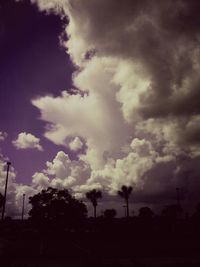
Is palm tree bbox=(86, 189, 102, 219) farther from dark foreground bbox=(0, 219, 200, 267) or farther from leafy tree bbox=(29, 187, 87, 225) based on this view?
leafy tree bbox=(29, 187, 87, 225)

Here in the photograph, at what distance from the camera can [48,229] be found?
34031mm

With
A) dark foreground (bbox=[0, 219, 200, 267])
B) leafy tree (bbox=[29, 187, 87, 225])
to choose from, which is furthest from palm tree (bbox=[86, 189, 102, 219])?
leafy tree (bbox=[29, 187, 87, 225])

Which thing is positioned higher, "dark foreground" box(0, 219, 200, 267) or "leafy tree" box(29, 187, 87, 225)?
"leafy tree" box(29, 187, 87, 225)

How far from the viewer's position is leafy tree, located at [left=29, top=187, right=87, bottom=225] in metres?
34.2

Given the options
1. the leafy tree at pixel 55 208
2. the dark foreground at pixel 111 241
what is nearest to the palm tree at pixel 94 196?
the dark foreground at pixel 111 241

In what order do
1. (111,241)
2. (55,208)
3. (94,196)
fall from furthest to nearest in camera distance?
(94,196), (111,241), (55,208)

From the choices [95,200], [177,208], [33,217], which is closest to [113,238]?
[33,217]

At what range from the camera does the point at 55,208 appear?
34312 millimetres

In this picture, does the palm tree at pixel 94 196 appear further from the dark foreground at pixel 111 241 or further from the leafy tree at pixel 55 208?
the leafy tree at pixel 55 208

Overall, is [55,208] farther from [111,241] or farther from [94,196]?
[94,196]

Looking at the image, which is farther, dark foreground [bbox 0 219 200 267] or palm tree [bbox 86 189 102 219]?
palm tree [bbox 86 189 102 219]

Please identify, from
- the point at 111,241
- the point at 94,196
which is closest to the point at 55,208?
the point at 111,241

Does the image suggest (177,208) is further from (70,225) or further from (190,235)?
(70,225)

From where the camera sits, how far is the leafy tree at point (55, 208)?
3417 centimetres
